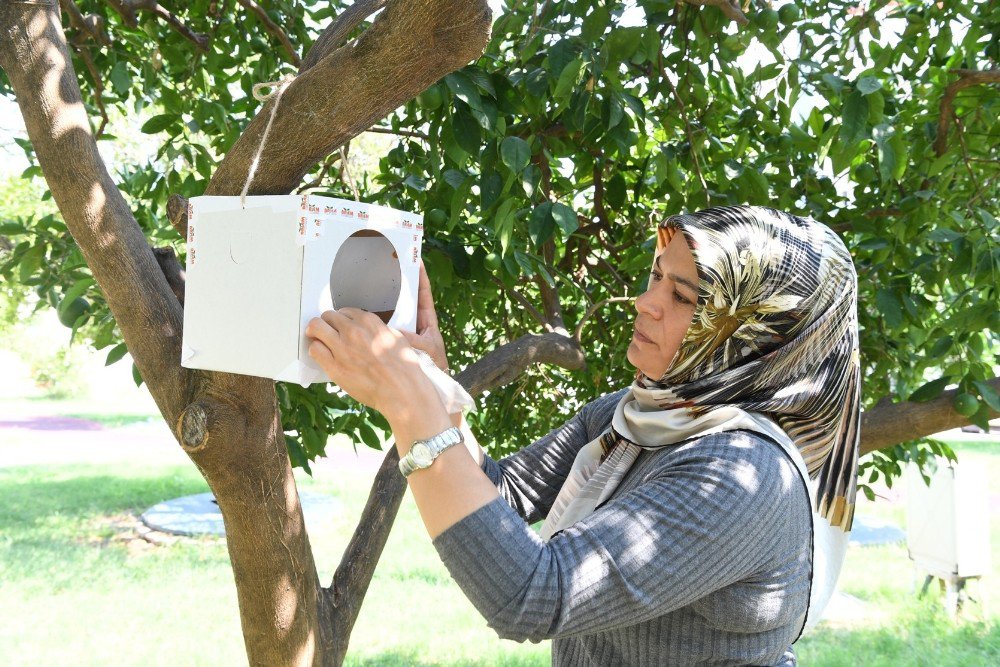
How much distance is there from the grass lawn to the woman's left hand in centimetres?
416

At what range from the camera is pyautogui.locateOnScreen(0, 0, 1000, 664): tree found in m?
1.54

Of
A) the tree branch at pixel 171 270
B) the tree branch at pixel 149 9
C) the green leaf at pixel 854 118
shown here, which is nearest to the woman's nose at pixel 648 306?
the green leaf at pixel 854 118

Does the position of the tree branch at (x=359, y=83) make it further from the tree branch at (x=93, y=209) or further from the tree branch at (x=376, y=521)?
the tree branch at (x=376, y=521)

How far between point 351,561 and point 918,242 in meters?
1.76

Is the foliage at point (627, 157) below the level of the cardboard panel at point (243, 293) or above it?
above

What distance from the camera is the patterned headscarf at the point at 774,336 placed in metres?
1.43

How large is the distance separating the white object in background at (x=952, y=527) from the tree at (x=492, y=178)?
2942 mm

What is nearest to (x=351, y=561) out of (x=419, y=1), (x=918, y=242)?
(x=419, y=1)

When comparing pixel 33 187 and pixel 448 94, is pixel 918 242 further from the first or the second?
pixel 33 187

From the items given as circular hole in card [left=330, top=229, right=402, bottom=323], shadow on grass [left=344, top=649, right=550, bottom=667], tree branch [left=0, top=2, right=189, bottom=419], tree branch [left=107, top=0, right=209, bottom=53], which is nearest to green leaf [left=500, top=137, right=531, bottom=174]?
circular hole in card [left=330, top=229, right=402, bottom=323]

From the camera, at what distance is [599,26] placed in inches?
80.6

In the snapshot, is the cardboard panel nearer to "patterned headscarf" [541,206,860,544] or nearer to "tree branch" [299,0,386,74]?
"tree branch" [299,0,386,74]

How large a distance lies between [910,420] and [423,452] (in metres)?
A: 1.69

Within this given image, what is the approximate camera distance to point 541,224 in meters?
1.90
